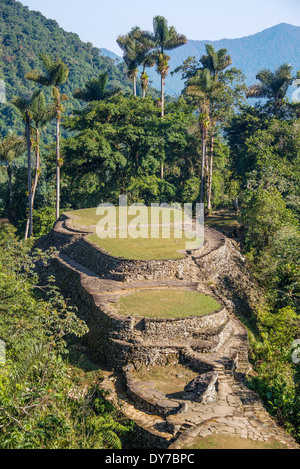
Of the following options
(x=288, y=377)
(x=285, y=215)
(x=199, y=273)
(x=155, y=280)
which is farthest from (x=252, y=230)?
(x=288, y=377)

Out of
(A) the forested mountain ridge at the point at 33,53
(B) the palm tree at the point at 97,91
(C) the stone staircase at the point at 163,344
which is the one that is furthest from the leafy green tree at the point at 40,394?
(A) the forested mountain ridge at the point at 33,53

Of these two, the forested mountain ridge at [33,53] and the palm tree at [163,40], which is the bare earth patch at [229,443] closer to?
the palm tree at [163,40]

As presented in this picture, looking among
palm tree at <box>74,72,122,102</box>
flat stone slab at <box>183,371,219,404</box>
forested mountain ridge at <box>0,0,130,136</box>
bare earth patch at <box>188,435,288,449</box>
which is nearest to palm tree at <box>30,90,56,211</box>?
palm tree at <box>74,72,122,102</box>

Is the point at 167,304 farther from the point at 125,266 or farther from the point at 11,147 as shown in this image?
the point at 11,147

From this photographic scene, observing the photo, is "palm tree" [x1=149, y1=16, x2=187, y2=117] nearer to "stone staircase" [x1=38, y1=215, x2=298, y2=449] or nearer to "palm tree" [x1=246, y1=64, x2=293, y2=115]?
"palm tree" [x1=246, y1=64, x2=293, y2=115]

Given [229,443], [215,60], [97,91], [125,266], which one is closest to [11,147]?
[97,91]

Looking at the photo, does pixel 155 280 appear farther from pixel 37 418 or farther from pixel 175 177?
pixel 175 177
